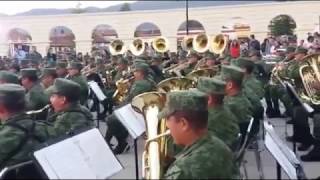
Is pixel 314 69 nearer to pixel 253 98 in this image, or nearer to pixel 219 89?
pixel 253 98

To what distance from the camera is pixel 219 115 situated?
236 inches

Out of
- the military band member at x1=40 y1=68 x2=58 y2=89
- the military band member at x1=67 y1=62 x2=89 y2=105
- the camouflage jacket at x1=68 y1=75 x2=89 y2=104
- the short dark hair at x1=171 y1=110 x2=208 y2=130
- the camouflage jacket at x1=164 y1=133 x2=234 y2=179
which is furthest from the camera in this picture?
the military band member at x1=67 y1=62 x2=89 y2=105

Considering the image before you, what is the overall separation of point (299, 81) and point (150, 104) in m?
4.74

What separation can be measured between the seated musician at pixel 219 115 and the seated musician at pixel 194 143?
1.83 meters

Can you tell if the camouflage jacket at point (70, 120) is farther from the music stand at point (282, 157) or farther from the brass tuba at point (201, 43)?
the brass tuba at point (201, 43)

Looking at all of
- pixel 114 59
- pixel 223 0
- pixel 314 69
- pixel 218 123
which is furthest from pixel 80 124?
pixel 223 0

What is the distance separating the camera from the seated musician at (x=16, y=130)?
5.35 meters

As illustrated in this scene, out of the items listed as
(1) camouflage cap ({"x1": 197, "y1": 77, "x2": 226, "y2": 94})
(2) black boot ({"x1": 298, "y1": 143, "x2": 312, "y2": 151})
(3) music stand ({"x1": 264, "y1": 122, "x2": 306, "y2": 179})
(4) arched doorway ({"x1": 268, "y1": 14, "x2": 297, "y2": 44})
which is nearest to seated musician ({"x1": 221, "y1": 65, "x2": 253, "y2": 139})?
(1) camouflage cap ({"x1": 197, "y1": 77, "x2": 226, "y2": 94})

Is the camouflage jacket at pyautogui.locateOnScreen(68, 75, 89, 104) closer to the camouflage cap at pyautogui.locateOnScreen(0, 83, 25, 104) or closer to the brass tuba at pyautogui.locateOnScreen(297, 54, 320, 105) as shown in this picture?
the brass tuba at pyautogui.locateOnScreen(297, 54, 320, 105)

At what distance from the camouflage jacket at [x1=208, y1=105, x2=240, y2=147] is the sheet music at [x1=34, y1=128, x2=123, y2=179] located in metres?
1.77

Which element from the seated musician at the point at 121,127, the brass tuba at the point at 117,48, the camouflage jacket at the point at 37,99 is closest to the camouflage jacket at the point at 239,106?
the camouflage jacket at the point at 37,99

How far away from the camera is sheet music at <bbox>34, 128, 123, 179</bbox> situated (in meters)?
3.82

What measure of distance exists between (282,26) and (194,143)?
35.0 meters

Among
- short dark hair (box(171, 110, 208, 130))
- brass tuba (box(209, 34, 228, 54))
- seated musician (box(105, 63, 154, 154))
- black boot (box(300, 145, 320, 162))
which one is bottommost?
black boot (box(300, 145, 320, 162))
